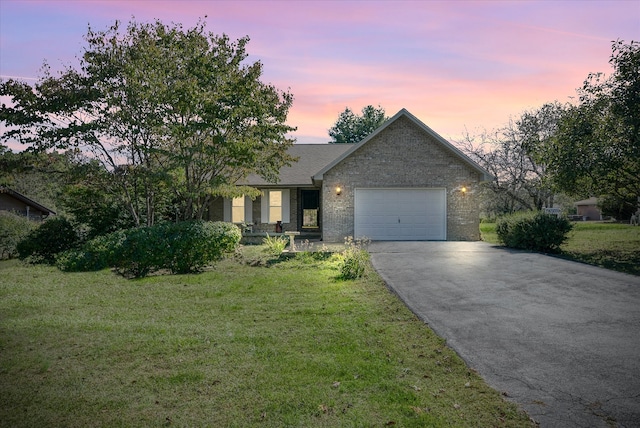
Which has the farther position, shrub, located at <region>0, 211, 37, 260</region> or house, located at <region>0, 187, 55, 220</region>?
house, located at <region>0, 187, 55, 220</region>

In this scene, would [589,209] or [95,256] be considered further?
[589,209]

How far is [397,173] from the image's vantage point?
20188 mm

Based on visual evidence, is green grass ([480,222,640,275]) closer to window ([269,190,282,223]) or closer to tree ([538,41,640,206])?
tree ([538,41,640,206])

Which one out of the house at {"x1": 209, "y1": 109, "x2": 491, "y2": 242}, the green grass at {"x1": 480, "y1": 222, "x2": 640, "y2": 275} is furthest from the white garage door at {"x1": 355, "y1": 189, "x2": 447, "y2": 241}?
the green grass at {"x1": 480, "y1": 222, "x2": 640, "y2": 275}

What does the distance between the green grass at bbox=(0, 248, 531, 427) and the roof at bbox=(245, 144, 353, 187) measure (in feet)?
42.7

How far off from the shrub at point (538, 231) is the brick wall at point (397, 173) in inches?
129

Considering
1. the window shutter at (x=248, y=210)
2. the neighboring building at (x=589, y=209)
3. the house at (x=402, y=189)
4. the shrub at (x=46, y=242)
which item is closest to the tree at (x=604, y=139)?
the house at (x=402, y=189)

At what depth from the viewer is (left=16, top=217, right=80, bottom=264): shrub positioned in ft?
54.5

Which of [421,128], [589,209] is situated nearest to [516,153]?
[421,128]

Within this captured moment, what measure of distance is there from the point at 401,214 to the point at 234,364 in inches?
609

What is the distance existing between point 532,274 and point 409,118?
10.1 metres

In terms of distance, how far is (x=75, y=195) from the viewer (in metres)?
17.1

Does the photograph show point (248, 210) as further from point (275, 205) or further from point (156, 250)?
point (156, 250)

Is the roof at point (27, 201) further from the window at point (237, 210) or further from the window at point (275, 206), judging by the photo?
the window at point (275, 206)
